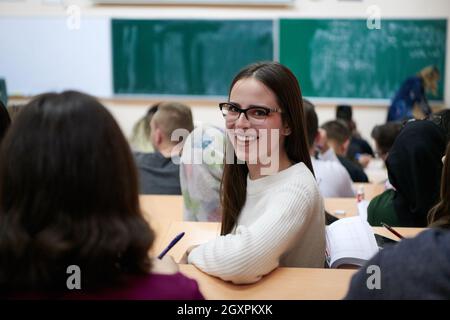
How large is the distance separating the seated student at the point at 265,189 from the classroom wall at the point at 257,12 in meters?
4.32

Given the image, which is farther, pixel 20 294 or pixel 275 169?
pixel 275 169

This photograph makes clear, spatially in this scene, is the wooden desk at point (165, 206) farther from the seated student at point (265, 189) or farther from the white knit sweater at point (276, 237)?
the white knit sweater at point (276, 237)

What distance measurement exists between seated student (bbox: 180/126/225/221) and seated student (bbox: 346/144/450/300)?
3.99ft

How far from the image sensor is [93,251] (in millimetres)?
854

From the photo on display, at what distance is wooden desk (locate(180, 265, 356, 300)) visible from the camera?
130 centimetres

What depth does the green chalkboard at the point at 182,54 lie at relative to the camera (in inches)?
237

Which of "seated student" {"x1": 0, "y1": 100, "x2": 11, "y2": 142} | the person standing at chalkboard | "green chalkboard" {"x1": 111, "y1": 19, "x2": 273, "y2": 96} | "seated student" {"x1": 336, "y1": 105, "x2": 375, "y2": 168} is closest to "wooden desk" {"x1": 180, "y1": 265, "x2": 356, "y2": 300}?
"seated student" {"x1": 0, "y1": 100, "x2": 11, "y2": 142}

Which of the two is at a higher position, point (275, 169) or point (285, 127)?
point (285, 127)

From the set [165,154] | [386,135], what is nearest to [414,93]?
[386,135]
